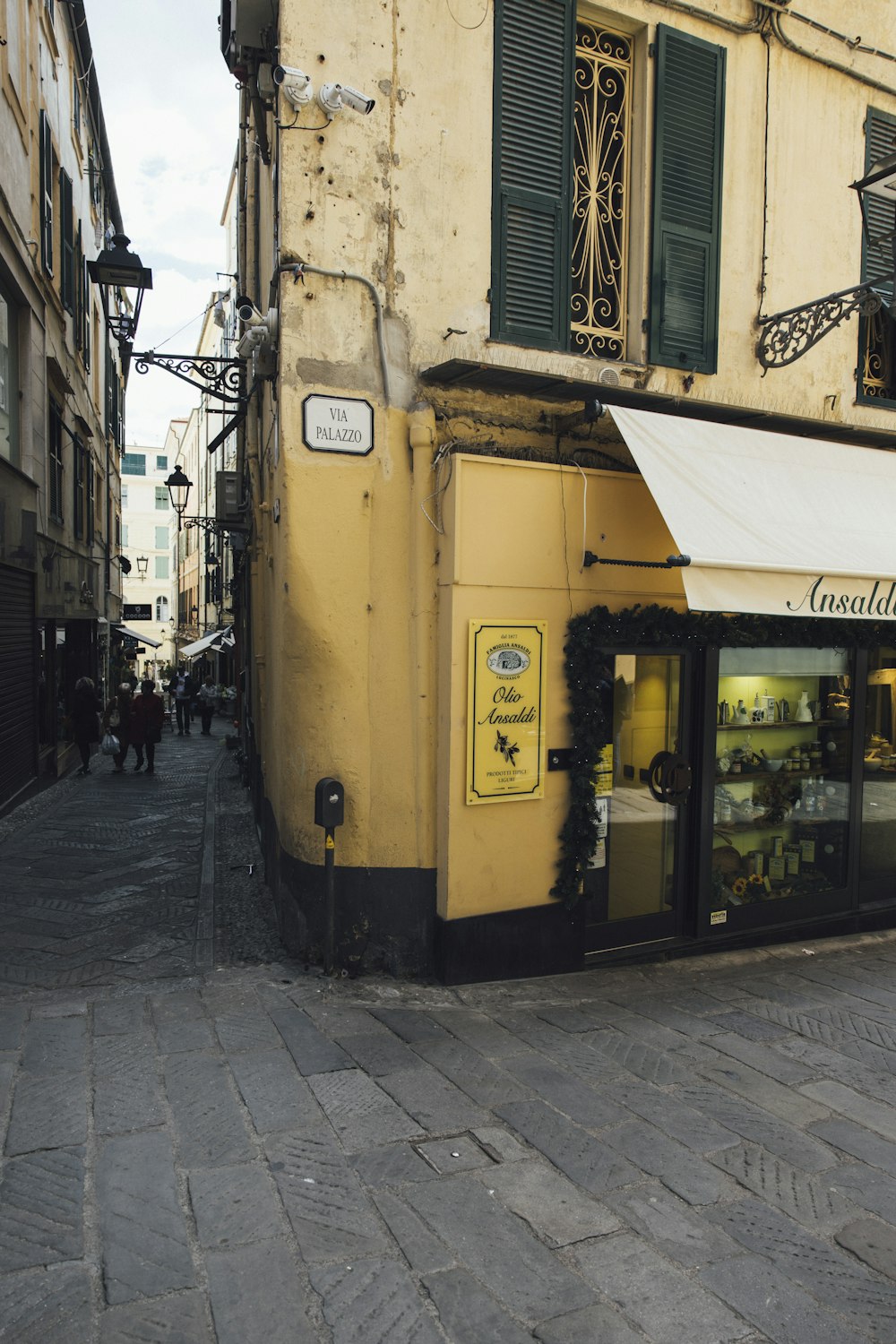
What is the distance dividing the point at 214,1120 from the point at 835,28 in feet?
30.1

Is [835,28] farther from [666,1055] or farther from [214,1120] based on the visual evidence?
[214,1120]

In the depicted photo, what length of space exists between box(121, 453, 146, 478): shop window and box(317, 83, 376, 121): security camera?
56755 mm

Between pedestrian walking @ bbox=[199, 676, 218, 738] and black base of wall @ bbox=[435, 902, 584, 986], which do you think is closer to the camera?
black base of wall @ bbox=[435, 902, 584, 986]

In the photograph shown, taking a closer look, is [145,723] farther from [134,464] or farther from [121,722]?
[134,464]

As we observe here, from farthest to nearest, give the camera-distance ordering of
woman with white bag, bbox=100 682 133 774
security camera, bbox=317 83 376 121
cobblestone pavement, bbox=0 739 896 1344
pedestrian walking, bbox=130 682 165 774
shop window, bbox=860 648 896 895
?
1. woman with white bag, bbox=100 682 133 774
2. pedestrian walking, bbox=130 682 165 774
3. shop window, bbox=860 648 896 895
4. security camera, bbox=317 83 376 121
5. cobblestone pavement, bbox=0 739 896 1344

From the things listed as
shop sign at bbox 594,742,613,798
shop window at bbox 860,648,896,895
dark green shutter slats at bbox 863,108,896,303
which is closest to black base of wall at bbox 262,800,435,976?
shop sign at bbox 594,742,613,798

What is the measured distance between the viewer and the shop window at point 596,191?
20.2 feet

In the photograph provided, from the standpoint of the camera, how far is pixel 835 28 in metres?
7.32

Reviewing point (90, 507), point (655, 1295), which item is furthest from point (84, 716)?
point (655, 1295)

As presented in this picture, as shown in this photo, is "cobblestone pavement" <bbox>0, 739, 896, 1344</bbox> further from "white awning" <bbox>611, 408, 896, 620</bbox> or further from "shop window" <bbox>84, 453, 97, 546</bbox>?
"shop window" <bbox>84, 453, 97, 546</bbox>

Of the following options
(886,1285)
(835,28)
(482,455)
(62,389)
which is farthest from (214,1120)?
(62,389)

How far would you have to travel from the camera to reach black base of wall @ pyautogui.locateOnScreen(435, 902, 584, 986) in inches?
231

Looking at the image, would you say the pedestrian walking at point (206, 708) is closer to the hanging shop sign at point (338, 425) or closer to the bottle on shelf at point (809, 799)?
the bottle on shelf at point (809, 799)

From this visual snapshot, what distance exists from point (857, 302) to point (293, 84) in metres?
4.00
